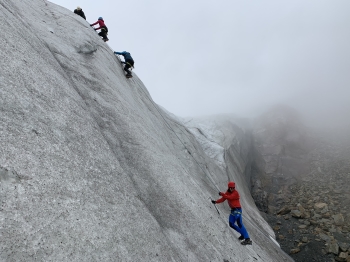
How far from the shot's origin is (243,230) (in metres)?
11.3

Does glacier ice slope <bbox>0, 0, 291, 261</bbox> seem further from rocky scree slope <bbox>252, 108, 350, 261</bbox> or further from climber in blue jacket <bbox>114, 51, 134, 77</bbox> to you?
rocky scree slope <bbox>252, 108, 350, 261</bbox>

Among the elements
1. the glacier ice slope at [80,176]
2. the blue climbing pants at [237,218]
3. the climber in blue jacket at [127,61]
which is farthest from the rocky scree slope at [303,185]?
the climber in blue jacket at [127,61]

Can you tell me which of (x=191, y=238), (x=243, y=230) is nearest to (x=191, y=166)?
(x=243, y=230)

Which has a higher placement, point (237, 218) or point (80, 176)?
point (80, 176)

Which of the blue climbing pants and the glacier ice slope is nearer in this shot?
the glacier ice slope

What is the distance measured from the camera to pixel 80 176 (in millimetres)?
5902

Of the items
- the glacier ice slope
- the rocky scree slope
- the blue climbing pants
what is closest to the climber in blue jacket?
the glacier ice slope

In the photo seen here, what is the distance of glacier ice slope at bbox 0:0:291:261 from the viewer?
15.0 feet

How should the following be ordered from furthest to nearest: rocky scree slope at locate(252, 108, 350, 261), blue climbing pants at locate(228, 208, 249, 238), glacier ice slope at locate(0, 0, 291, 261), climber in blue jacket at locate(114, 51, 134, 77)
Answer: rocky scree slope at locate(252, 108, 350, 261)
climber in blue jacket at locate(114, 51, 134, 77)
blue climbing pants at locate(228, 208, 249, 238)
glacier ice slope at locate(0, 0, 291, 261)

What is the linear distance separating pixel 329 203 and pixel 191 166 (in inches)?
924

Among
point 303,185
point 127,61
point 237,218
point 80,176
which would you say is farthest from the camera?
point 303,185

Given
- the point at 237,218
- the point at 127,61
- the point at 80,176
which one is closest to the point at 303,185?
the point at 237,218

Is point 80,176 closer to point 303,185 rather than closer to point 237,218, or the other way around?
point 237,218

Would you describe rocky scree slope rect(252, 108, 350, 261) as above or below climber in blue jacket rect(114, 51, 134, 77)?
below
